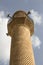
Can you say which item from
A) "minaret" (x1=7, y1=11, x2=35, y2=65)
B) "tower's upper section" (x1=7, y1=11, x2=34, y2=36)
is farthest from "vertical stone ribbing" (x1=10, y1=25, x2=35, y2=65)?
A: "tower's upper section" (x1=7, y1=11, x2=34, y2=36)

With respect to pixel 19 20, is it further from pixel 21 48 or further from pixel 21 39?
pixel 21 48

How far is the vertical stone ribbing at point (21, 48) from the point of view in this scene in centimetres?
955

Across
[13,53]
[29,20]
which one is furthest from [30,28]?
[13,53]

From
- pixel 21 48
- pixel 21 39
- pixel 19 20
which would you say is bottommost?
pixel 21 48

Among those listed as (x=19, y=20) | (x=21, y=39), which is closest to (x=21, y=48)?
(x=21, y=39)

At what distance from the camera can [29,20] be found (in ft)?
40.0

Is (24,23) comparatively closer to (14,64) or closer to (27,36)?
(27,36)

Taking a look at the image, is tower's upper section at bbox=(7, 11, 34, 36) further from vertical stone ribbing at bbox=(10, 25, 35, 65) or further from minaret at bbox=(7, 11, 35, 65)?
vertical stone ribbing at bbox=(10, 25, 35, 65)

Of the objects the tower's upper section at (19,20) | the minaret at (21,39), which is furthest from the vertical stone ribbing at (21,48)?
the tower's upper section at (19,20)

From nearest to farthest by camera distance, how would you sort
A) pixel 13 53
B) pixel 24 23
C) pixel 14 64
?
pixel 14 64 < pixel 13 53 < pixel 24 23

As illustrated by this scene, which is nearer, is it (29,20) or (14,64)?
(14,64)

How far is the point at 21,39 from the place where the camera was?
10.5 meters

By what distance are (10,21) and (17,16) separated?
0.62 metres

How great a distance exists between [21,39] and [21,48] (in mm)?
633
